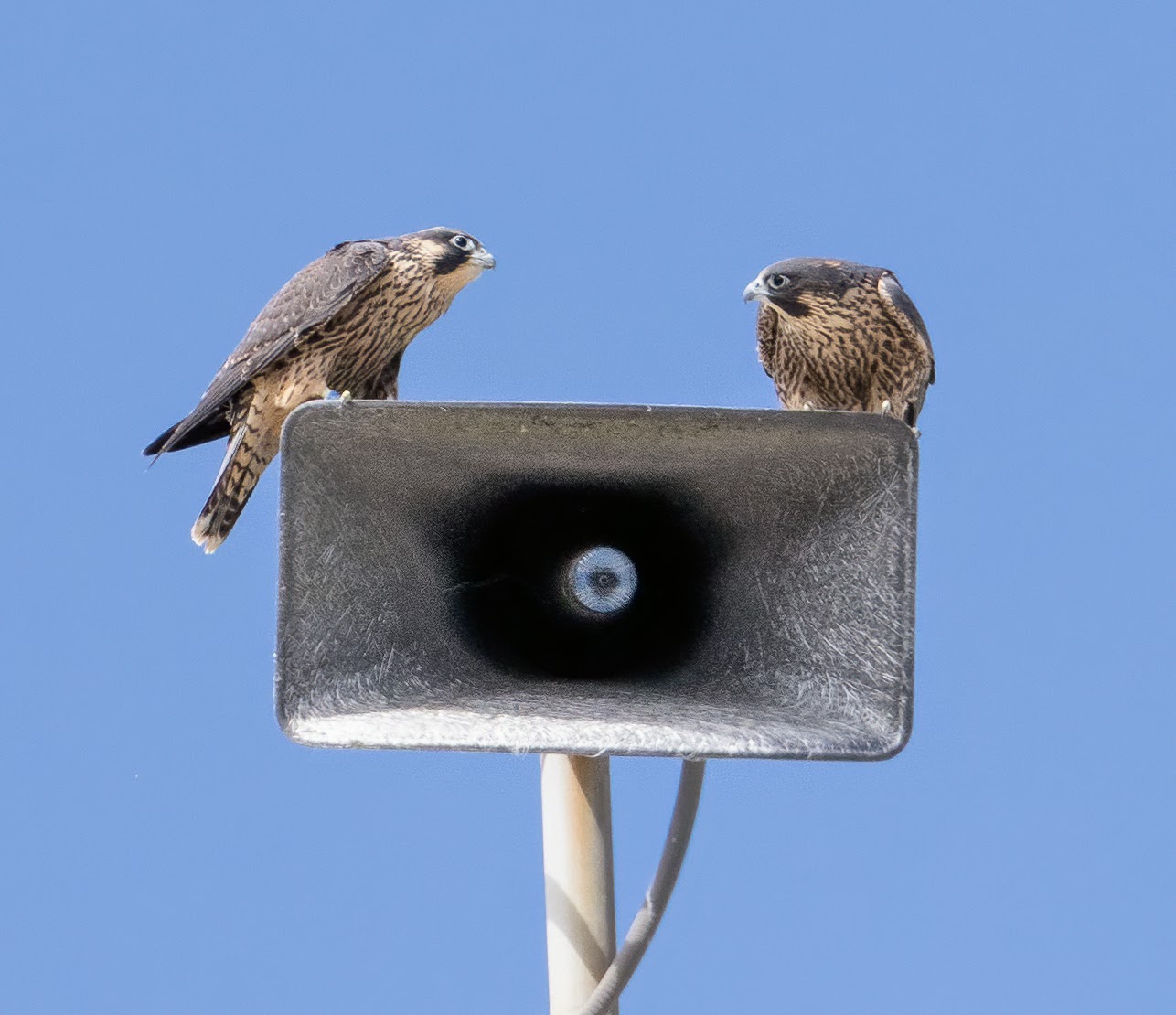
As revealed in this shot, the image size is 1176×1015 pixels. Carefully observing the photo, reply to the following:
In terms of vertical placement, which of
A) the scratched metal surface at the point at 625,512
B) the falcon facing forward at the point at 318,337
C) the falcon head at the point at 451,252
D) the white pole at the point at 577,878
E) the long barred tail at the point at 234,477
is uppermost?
the falcon head at the point at 451,252

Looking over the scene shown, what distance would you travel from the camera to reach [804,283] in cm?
338

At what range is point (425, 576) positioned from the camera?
2447 millimetres

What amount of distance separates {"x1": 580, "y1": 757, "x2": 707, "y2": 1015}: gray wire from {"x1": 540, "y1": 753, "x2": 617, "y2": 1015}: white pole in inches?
3.7

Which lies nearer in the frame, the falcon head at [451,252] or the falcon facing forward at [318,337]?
the falcon facing forward at [318,337]

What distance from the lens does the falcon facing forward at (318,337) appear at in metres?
3.28

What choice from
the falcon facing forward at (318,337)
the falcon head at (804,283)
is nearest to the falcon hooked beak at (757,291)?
the falcon head at (804,283)

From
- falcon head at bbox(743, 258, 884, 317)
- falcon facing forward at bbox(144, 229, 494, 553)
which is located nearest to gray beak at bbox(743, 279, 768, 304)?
falcon head at bbox(743, 258, 884, 317)

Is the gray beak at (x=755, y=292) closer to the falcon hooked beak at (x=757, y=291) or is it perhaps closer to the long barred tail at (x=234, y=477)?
the falcon hooked beak at (x=757, y=291)

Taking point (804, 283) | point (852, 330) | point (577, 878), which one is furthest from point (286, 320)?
point (577, 878)

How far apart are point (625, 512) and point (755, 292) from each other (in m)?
1.01

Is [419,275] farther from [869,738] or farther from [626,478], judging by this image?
[869,738]

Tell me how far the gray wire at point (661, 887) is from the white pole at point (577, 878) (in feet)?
0.31

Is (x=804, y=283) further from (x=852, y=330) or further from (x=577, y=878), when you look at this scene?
(x=577, y=878)

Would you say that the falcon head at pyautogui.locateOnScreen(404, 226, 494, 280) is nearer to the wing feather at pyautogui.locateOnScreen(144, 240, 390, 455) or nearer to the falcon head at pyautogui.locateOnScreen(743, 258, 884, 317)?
the wing feather at pyautogui.locateOnScreen(144, 240, 390, 455)
